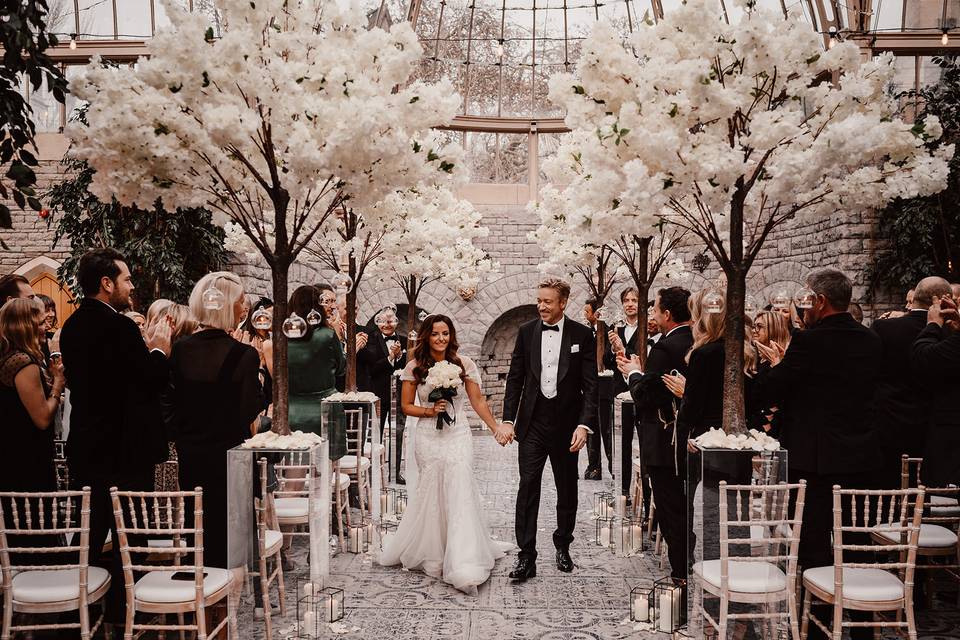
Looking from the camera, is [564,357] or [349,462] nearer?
[564,357]

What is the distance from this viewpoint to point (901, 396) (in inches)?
189

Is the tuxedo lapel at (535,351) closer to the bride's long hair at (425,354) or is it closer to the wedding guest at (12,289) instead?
the bride's long hair at (425,354)

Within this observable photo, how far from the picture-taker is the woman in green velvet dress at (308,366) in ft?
18.3

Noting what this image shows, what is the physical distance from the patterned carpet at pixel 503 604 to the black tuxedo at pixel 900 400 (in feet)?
2.94

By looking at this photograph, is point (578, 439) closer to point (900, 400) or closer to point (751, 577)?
point (751, 577)

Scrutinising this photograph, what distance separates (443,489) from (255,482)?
169cm

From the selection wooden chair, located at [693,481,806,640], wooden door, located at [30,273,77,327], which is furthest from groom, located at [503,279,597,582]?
wooden door, located at [30,273,77,327]

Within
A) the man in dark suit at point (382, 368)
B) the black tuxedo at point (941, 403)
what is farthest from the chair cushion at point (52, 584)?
the man in dark suit at point (382, 368)

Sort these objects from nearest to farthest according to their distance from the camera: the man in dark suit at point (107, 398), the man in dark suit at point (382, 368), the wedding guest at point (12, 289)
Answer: the man in dark suit at point (107, 398), the wedding guest at point (12, 289), the man in dark suit at point (382, 368)

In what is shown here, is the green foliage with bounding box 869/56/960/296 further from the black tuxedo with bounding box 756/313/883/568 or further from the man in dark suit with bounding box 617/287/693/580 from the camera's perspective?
the black tuxedo with bounding box 756/313/883/568

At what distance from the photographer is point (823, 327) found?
12.2 feet

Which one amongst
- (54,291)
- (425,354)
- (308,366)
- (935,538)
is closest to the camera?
(935,538)

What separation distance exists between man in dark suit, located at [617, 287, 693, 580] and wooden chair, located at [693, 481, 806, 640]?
37.9 inches

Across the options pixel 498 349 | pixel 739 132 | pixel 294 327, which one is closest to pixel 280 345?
pixel 294 327
